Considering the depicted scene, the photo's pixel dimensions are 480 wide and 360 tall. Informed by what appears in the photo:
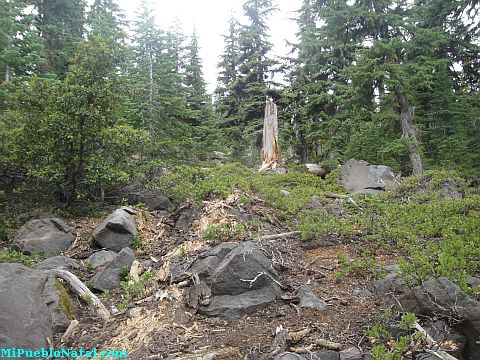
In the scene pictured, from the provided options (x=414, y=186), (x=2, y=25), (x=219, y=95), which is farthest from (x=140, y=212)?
(x=219, y=95)

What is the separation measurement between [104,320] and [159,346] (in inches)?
50.9

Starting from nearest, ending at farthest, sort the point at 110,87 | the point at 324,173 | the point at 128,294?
the point at 128,294, the point at 110,87, the point at 324,173

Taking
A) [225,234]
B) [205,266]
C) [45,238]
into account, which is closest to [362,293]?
[205,266]

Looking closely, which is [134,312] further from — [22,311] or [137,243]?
[137,243]

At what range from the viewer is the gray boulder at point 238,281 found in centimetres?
460

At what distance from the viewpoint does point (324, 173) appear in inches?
663

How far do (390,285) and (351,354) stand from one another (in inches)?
59.9

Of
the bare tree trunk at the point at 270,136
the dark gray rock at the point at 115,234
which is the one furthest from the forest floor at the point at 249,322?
the bare tree trunk at the point at 270,136

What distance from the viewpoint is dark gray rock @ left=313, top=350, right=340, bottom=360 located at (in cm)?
352

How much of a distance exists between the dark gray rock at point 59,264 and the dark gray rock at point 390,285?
5.05m

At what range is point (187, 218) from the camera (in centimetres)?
849

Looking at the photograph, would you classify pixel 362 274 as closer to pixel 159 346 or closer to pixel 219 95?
pixel 159 346

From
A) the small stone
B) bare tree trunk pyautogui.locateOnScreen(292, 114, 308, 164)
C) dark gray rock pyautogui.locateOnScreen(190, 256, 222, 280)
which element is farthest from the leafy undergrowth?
bare tree trunk pyautogui.locateOnScreen(292, 114, 308, 164)

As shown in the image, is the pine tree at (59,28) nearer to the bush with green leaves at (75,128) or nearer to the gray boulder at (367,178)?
the bush with green leaves at (75,128)
